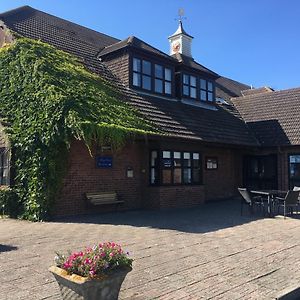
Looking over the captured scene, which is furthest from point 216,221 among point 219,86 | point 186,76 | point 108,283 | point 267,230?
point 219,86

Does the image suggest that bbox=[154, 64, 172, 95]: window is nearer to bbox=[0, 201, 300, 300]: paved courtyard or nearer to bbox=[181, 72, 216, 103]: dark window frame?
bbox=[181, 72, 216, 103]: dark window frame

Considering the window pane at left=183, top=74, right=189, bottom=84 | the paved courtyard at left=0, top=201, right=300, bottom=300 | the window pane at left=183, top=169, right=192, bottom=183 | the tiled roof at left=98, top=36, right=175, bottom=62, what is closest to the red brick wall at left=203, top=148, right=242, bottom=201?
the window pane at left=183, top=169, right=192, bottom=183

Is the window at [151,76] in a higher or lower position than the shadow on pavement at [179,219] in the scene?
higher

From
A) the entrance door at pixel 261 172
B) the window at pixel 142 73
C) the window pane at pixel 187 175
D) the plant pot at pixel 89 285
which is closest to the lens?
the plant pot at pixel 89 285

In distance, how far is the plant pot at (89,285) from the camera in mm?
4121

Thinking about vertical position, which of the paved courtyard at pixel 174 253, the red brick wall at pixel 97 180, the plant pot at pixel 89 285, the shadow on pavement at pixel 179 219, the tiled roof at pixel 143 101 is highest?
the tiled roof at pixel 143 101

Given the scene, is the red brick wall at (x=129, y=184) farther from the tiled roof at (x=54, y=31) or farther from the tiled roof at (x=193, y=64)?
the tiled roof at (x=54, y=31)

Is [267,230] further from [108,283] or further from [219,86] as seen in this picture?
[219,86]

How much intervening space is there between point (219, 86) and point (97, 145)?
666 inches

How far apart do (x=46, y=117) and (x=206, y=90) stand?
10.9 m

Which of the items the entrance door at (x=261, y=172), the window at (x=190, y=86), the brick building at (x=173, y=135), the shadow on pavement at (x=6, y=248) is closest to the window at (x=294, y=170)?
the brick building at (x=173, y=135)

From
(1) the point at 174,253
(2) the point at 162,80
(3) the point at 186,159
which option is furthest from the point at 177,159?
(1) the point at 174,253

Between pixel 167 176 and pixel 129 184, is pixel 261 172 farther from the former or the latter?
pixel 129 184

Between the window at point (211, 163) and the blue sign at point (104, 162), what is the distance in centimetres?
615
